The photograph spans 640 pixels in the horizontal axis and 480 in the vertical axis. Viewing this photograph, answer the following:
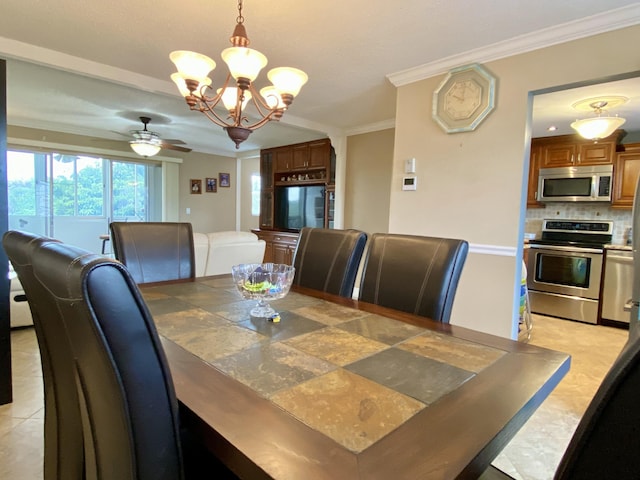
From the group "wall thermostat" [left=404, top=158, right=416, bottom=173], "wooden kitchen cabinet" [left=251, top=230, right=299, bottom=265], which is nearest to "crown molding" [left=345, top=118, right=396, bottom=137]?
"wall thermostat" [left=404, top=158, right=416, bottom=173]

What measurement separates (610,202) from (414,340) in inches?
169

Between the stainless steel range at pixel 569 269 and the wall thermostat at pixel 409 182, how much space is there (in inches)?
91.5

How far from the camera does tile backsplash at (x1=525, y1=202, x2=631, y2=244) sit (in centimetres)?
407

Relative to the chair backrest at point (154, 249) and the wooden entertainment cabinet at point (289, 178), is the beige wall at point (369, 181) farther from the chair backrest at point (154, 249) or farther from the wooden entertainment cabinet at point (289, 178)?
the chair backrest at point (154, 249)

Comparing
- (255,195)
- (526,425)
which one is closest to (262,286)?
(526,425)

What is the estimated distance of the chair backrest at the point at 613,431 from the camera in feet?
1.25

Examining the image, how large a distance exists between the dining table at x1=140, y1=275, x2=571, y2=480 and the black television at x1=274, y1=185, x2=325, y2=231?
394 centimetres

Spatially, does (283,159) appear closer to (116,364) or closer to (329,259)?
(329,259)

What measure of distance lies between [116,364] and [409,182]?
272 cm

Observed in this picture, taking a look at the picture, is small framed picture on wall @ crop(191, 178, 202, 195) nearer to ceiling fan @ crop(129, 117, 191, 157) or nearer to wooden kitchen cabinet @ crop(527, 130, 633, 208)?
ceiling fan @ crop(129, 117, 191, 157)

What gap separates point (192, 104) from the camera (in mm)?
1992

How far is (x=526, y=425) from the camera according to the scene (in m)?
1.95

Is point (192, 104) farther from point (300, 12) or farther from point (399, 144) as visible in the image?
point (399, 144)

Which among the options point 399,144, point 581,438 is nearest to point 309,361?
point 581,438
